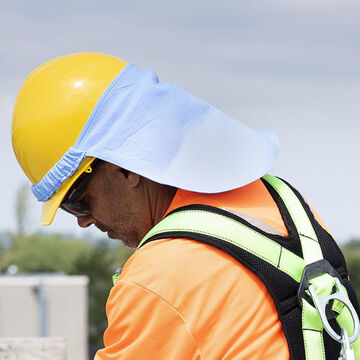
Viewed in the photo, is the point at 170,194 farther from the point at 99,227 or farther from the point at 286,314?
the point at 286,314

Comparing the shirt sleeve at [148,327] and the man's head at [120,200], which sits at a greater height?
the man's head at [120,200]

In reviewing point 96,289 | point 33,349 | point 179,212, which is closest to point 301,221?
point 179,212

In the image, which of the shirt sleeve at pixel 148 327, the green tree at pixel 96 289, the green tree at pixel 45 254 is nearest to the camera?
the shirt sleeve at pixel 148 327

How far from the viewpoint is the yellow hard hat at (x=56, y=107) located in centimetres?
292

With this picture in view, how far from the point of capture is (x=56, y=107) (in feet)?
9.68

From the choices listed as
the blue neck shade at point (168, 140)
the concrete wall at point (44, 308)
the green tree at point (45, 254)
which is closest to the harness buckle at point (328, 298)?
the blue neck shade at point (168, 140)

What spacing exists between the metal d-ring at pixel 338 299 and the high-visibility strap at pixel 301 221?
115 millimetres

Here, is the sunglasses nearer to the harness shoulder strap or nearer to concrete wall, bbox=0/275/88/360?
the harness shoulder strap

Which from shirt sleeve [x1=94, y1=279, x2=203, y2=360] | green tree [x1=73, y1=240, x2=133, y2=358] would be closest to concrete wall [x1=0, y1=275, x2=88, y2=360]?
green tree [x1=73, y1=240, x2=133, y2=358]

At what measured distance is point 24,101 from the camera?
9.98 feet

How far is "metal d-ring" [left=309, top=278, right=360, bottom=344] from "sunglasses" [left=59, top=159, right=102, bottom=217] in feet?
3.13

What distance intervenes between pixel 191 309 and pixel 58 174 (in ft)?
2.94

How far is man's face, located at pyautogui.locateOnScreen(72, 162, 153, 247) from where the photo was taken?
2.89 meters

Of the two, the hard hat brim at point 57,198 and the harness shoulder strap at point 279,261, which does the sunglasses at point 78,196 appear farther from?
the harness shoulder strap at point 279,261
